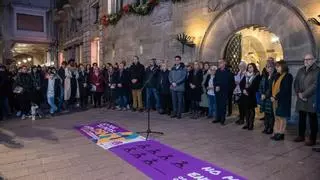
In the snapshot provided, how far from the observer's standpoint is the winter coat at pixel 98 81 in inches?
487

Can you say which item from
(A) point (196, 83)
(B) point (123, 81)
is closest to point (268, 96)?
(A) point (196, 83)

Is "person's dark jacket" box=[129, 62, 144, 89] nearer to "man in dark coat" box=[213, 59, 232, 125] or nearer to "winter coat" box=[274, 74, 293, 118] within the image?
"man in dark coat" box=[213, 59, 232, 125]

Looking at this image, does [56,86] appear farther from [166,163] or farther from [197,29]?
[166,163]

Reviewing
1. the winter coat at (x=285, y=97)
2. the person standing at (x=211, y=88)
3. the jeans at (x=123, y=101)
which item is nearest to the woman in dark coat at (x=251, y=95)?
the winter coat at (x=285, y=97)

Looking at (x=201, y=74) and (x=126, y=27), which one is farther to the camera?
(x=126, y=27)

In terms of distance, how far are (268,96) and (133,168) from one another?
3795mm

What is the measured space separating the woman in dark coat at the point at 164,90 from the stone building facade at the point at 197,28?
5.82 ft

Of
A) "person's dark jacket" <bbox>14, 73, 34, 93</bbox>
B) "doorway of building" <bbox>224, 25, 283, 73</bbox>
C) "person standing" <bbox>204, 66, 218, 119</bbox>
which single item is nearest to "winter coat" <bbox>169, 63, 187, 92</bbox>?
"person standing" <bbox>204, 66, 218, 119</bbox>

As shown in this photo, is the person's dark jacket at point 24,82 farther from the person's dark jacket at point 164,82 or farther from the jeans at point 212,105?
the jeans at point 212,105

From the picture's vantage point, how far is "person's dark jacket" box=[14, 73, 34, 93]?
33.5ft

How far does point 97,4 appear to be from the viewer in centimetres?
2003

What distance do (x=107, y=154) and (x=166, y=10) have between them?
8529 mm

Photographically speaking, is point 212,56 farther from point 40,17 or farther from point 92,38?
point 40,17

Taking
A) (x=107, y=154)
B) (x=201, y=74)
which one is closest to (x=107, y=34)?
(x=201, y=74)
